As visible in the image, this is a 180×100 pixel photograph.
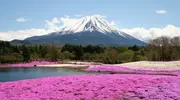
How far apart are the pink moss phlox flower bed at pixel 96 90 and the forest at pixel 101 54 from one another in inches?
2301

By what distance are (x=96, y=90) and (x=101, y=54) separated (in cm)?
10083

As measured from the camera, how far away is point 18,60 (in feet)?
365

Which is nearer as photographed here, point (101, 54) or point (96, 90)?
point (96, 90)

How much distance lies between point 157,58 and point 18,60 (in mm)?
50667

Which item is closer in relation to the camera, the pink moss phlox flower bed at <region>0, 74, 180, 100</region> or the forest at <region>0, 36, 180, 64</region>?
the pink moss phlox flower bed at <region>0, 74, 180, 100</region>

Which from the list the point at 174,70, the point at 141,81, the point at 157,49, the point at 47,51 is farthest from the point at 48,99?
the point at 47,51

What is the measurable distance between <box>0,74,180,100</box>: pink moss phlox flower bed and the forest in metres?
58.5

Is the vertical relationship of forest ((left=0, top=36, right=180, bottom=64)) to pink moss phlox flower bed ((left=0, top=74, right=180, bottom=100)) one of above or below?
above

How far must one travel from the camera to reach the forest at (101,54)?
86250mm

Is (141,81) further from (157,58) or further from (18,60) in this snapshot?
(18,60)

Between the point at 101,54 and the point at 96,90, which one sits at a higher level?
the point at 101,54

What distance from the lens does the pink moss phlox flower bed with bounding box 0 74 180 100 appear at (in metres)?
22.4

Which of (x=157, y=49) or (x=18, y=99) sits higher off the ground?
(x=157, y=49)

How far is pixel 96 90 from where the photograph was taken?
968 inches
